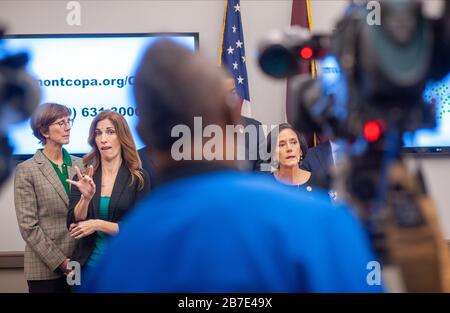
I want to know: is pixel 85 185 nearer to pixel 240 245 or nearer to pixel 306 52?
pixel 306 52

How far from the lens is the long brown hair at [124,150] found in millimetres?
2303

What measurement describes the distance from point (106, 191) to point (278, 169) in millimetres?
646

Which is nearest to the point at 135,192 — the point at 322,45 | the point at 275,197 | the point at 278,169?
the point at 278,169

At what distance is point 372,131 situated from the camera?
36.1 inches

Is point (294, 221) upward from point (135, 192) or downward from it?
downward

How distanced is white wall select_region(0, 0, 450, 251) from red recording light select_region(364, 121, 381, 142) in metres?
2.62

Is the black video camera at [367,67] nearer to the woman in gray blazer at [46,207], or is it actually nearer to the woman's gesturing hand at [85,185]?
the woman's gesturing hand at [85,185]

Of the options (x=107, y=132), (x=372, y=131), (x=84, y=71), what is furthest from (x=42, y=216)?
(x=372, y=131)

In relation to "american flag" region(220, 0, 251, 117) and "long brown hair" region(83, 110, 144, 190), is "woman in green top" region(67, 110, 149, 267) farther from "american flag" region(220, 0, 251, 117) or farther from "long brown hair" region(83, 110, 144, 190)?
"american flag" region(220, 0, 251, 117)

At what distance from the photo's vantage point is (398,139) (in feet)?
3.00

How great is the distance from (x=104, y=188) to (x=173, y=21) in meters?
1.54

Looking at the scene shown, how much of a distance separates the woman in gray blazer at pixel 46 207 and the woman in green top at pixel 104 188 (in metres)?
0.10

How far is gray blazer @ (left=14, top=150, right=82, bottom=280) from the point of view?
7.94ft
